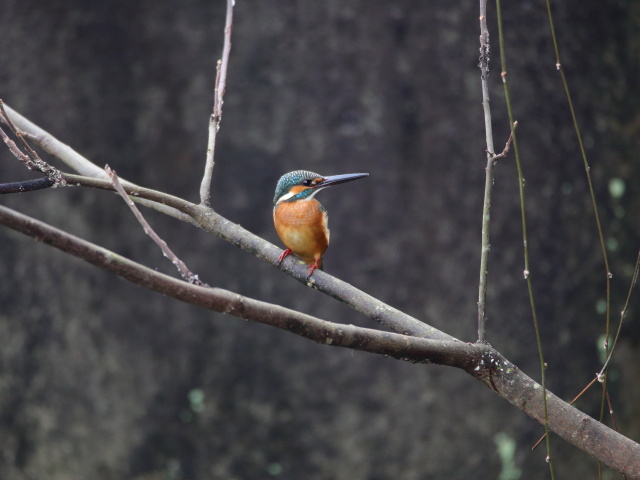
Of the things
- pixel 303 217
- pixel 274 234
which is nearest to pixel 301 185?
pixel 303 217

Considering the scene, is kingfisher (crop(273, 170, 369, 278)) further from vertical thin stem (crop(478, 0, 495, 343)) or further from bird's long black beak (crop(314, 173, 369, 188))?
vertical thin stem (crop(478, 0, 495, 343))

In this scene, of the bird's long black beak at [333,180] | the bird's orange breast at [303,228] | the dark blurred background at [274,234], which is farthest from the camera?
the dark blurred background at [274,234]

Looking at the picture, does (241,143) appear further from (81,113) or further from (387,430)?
(387,430)

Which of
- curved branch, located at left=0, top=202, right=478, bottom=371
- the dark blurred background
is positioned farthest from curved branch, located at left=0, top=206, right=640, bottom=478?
the dark blurred background

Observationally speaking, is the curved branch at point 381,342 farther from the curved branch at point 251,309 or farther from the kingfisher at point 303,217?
the kingfisher at point 303,217

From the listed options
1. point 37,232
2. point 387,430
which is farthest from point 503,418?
point 37,232

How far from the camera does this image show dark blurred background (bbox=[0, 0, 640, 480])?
3125mm

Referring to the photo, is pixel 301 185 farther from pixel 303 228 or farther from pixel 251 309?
pixel 251 309

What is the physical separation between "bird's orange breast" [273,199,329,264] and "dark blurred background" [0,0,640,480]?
1.10m

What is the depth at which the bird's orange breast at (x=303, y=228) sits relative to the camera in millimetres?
1988

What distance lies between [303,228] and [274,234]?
1174 mm

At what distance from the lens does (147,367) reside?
3.26 meters

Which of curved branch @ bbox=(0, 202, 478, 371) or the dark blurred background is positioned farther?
the dark blurred background

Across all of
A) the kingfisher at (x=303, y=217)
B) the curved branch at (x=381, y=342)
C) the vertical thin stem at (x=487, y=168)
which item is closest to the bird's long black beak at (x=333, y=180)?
the kingfisher at (x=303, y=217)
